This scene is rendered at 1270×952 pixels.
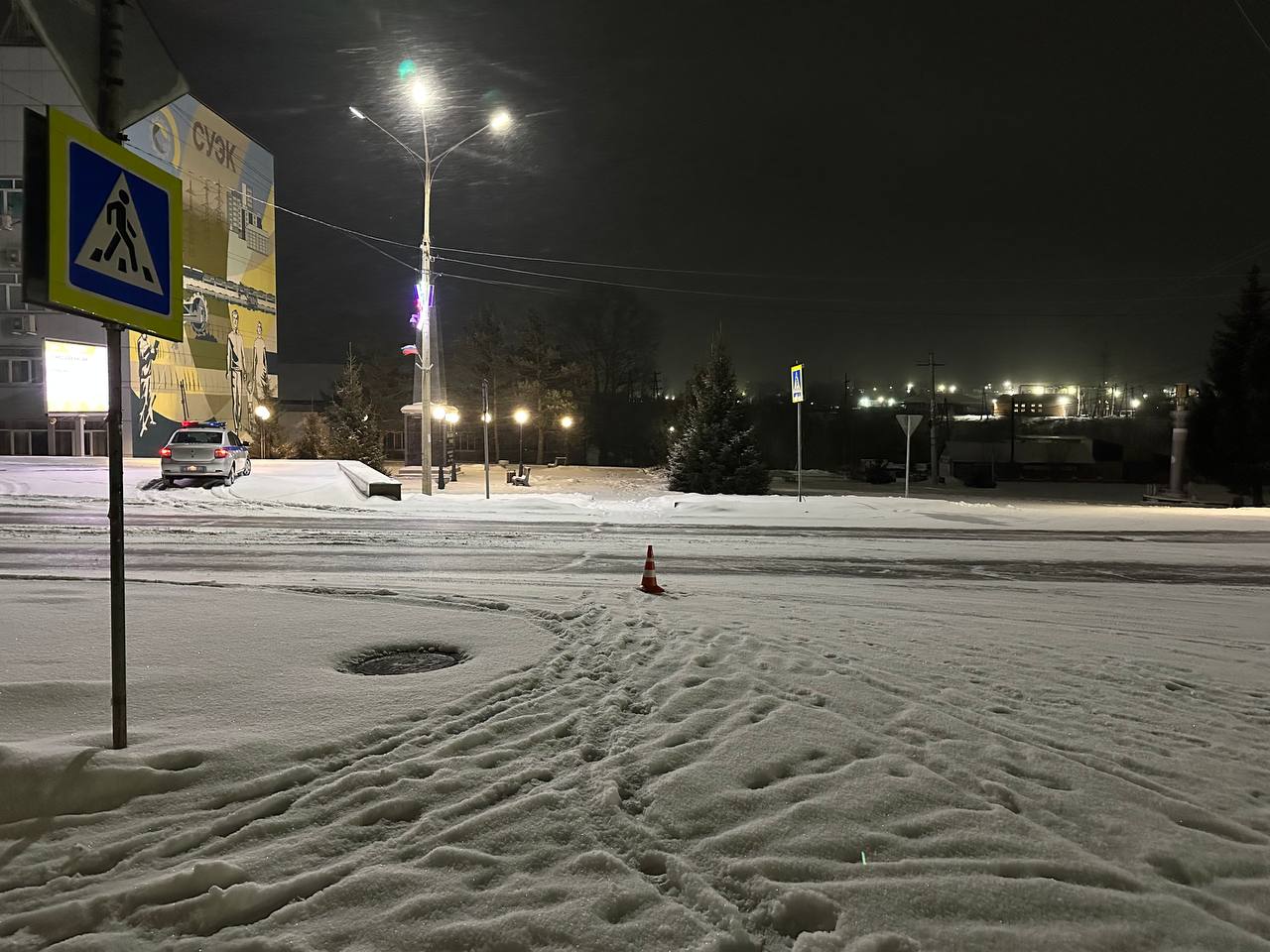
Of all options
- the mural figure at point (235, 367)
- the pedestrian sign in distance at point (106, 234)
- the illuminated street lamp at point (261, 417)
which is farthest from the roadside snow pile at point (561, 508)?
the mural figure at point (235, 367)

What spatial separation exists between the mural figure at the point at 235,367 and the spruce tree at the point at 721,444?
34.2 m

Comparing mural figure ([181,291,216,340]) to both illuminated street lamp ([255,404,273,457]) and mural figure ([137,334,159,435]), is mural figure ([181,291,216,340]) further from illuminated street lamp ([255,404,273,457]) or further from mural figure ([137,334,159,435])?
illuminated street lamp ([255,404,273,457])

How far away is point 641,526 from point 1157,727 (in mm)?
12521

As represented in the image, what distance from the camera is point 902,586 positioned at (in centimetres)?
965

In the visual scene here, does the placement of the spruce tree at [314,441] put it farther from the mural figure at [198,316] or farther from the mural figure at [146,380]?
the mural figure at [146,380]

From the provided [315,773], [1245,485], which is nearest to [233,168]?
[315,773]

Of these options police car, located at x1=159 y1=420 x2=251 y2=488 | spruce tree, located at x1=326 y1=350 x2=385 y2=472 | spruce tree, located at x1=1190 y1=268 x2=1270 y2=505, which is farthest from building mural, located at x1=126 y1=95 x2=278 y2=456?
spruce tree, located at x1=1190 y1=268 x2=1270 y2=505

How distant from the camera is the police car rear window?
21.9 metres

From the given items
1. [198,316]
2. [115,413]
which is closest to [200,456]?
[115,413]

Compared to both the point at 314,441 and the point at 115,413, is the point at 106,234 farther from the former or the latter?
the point at 314,441

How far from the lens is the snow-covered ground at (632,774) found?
259cm

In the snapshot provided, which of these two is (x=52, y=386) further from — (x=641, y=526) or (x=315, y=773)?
(x=315, y=773)

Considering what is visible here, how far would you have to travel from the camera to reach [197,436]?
869 inches

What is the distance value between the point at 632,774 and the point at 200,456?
22.2m
